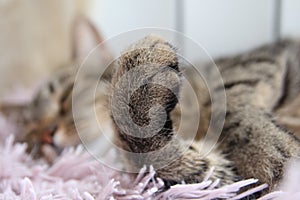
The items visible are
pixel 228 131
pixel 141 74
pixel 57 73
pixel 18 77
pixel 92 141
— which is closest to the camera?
pixel 141 74

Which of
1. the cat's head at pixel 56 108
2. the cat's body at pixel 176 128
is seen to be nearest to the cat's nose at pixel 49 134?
the cat's head at pixel 56 108

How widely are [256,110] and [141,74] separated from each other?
275 millimetres

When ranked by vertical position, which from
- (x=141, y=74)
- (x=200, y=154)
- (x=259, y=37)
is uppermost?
(x=259, y=37)

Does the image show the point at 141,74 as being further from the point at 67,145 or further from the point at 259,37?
the point at 259,37

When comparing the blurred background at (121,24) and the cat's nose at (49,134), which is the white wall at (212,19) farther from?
the cat's nose at (49,134)

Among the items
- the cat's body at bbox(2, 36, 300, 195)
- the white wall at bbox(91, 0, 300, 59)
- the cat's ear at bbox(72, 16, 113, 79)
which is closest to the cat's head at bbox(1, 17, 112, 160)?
the cat's ear at bbox(72, 16, 113, 79)

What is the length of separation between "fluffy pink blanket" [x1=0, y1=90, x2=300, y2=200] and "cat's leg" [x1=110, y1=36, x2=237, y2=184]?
24 millimetres

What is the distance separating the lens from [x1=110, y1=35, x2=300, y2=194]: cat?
2.23 feet

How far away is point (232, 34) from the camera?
1.48 metres

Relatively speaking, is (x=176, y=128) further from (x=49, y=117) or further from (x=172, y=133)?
(x=49, y=117)

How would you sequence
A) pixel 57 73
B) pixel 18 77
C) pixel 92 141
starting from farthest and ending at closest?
pixel 18 77 < pixel 57 73 < pixel 92 141

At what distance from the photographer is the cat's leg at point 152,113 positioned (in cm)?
67

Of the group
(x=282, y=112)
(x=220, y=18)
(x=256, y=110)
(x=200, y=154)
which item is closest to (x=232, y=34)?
(x=220, y=18)

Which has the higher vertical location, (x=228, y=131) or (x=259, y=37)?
(x=259, y=37)
